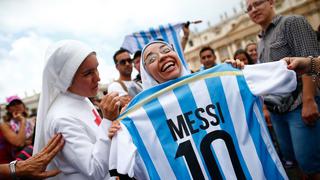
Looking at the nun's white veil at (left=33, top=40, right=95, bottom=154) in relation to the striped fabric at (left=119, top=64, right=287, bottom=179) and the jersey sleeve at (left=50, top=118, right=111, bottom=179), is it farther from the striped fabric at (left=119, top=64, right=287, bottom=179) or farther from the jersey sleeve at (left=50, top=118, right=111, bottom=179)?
the striped fabric at (left=119, top=64, right=287, bottom=179)

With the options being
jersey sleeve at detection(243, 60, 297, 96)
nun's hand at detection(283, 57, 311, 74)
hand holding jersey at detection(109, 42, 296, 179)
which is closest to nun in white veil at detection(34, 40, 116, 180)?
hand holding jersey at detection(109, 42, 296, 179)

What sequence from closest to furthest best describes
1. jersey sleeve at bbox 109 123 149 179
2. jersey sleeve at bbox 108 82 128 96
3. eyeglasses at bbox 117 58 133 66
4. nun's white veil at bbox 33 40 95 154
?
jersey sleeve at bbox 109 123 149 179 → nun's white veil at bbox 33 40 95 154 → jersey sleeve at bbox 108 82 128 96 → eyeglasses at bbox 117 58 133 66

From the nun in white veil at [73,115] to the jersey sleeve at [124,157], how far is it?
0.06m

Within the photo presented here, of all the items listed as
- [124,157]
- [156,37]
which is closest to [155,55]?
[124,157]

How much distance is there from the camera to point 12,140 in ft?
9.95

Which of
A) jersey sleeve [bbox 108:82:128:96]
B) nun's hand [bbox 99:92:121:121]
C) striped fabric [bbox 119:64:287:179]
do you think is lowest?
striped fabric [bbox 119:64:287:179]

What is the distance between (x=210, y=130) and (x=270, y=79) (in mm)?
548

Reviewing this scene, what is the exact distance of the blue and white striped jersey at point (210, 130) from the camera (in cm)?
181

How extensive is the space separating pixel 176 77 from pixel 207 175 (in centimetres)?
73

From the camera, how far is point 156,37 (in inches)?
196

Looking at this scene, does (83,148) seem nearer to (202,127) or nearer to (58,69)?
(58,69)

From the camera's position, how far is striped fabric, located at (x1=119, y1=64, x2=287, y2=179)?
5.94ft

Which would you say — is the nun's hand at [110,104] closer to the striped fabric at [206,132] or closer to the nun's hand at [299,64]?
the striped fabric at [206,132]

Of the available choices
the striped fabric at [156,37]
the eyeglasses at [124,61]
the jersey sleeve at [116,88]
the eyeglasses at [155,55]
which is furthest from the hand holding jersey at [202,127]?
the striped fabric at [156,37]
